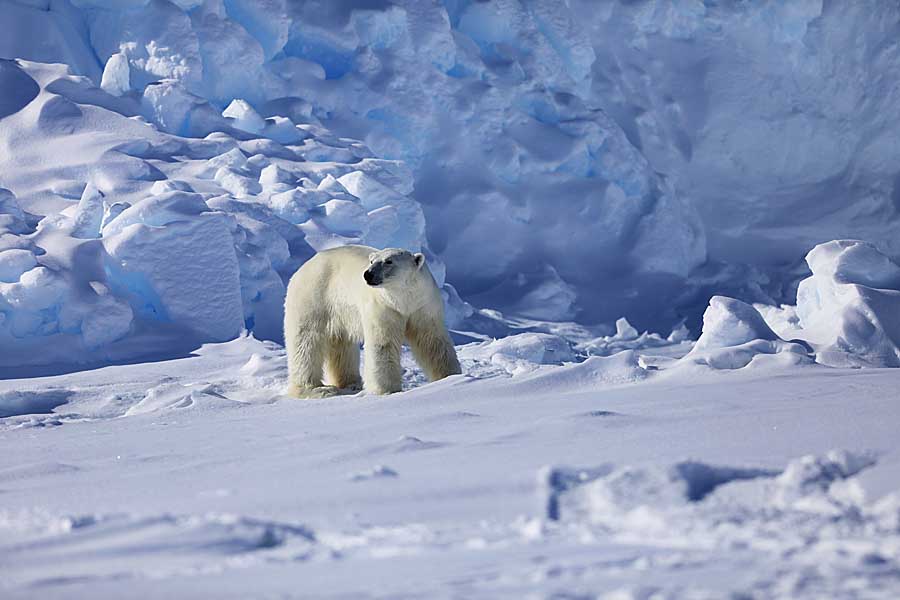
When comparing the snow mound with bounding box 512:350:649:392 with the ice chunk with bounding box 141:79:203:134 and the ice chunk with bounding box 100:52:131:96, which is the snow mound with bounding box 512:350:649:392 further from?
the ice chunk with bounding box 100:52:131:96

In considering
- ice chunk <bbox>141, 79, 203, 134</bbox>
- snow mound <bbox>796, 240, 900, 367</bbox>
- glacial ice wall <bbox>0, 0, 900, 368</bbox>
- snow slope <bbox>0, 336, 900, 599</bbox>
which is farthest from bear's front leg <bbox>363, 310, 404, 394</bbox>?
ice chunk <bbox>141, 79, 203, 134</bbox>

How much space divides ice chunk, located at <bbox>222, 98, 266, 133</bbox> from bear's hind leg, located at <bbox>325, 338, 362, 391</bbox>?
8365 mm

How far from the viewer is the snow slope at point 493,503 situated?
133 centimetres

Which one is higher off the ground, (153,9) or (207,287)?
(153,9)

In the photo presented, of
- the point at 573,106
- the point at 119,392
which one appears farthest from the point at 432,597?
the point at 573,106

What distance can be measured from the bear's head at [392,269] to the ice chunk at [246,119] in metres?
8.92

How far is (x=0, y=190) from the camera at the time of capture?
966cm

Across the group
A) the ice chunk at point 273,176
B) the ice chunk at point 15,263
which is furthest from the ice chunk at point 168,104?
the ice chunk at point 15,263

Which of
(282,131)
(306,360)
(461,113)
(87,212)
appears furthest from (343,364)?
(461,113)

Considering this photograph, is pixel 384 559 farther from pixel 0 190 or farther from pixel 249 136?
pixel 249 136

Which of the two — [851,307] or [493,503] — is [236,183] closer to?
[851,307]

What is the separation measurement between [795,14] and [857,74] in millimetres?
2082

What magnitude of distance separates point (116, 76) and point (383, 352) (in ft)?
31.2

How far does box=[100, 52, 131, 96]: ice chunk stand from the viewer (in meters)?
12.2
